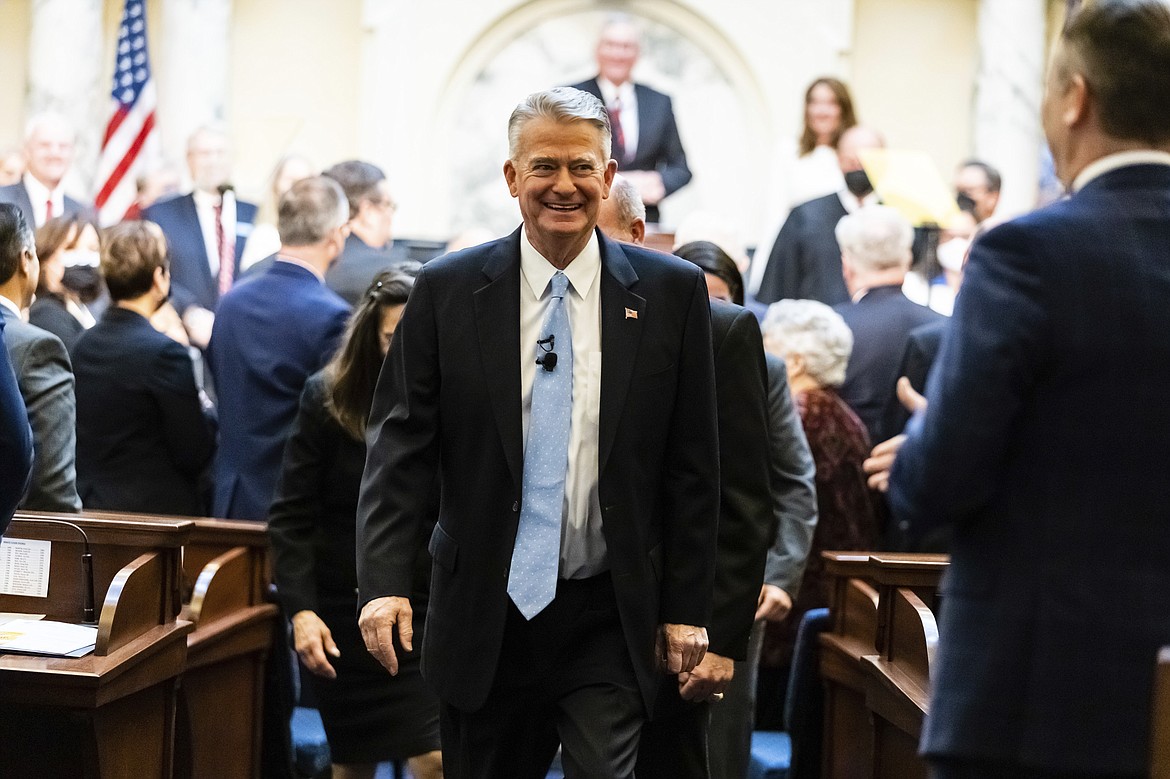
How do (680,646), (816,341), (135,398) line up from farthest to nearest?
(135,398) < (816,341) < (680,646)

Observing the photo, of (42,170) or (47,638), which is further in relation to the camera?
(42,170)

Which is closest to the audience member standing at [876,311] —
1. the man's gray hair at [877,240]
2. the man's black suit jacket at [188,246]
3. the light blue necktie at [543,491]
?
the man's gray hair at [877,240]

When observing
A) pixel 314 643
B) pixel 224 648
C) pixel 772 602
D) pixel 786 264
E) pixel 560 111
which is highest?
pixel 560 111

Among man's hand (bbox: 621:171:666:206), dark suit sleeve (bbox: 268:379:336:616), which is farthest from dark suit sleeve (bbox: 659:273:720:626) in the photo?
man's hand (bbox: 621:171:666:206)

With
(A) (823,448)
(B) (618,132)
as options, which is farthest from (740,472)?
(B) (618,132)

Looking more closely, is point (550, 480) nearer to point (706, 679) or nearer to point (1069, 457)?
point (706, 679)

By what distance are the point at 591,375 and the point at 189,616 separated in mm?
1894

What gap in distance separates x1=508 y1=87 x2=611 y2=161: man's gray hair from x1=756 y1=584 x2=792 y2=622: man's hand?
5.45 ft

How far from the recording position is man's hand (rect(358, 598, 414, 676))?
3.14 m

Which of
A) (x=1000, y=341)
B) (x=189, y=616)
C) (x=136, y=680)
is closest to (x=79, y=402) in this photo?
(x=189, y=616)

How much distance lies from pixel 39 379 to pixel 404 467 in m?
1.72

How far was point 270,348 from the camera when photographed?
18.0 ft

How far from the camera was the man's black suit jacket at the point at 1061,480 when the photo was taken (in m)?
2.24

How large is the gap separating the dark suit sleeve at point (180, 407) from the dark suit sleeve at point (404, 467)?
7.24ft
